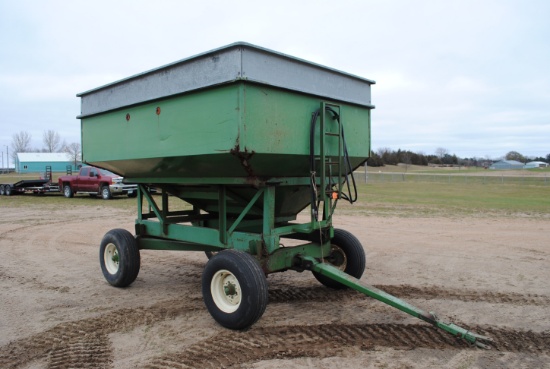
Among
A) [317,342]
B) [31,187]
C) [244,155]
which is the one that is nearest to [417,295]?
[317,342]

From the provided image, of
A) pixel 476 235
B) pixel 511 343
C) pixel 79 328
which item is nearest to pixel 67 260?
pixel 79 328

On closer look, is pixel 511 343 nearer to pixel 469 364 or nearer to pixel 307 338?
pixel 469 364

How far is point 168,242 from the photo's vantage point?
604cm

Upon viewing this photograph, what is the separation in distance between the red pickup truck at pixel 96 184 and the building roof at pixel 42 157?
68.2 m

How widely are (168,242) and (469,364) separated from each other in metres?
3.89

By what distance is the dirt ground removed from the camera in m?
3.78

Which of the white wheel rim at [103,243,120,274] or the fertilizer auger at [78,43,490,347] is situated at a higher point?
the fertilizer auger at [78,43,490,347]

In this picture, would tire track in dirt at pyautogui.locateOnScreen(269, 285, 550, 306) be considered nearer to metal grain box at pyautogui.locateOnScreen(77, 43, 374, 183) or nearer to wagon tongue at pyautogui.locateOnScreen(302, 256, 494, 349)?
wagon tongue at pyautogui.locateOnScreen(302, 256, 494, 349)

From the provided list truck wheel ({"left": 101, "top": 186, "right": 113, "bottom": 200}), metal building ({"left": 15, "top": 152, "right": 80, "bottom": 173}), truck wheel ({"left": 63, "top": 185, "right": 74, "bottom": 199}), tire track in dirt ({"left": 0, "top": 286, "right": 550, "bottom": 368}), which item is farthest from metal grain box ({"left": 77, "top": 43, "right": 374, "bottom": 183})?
metal building ({"left": 15, "top": 152, "right": 80, "bottom": 173})

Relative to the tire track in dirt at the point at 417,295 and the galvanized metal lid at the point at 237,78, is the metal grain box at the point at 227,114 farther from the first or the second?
the tire track in dirt at the point at 417,295

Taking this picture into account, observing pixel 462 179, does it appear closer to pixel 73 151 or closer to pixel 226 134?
pixel 226 134

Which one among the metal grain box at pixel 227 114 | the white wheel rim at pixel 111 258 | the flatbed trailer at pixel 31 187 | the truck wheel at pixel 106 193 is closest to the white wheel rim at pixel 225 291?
the metal grain box at pixel 227 114

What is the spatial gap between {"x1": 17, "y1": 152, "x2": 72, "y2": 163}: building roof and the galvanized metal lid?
87335 millimetres

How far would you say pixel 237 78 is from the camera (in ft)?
13.5
